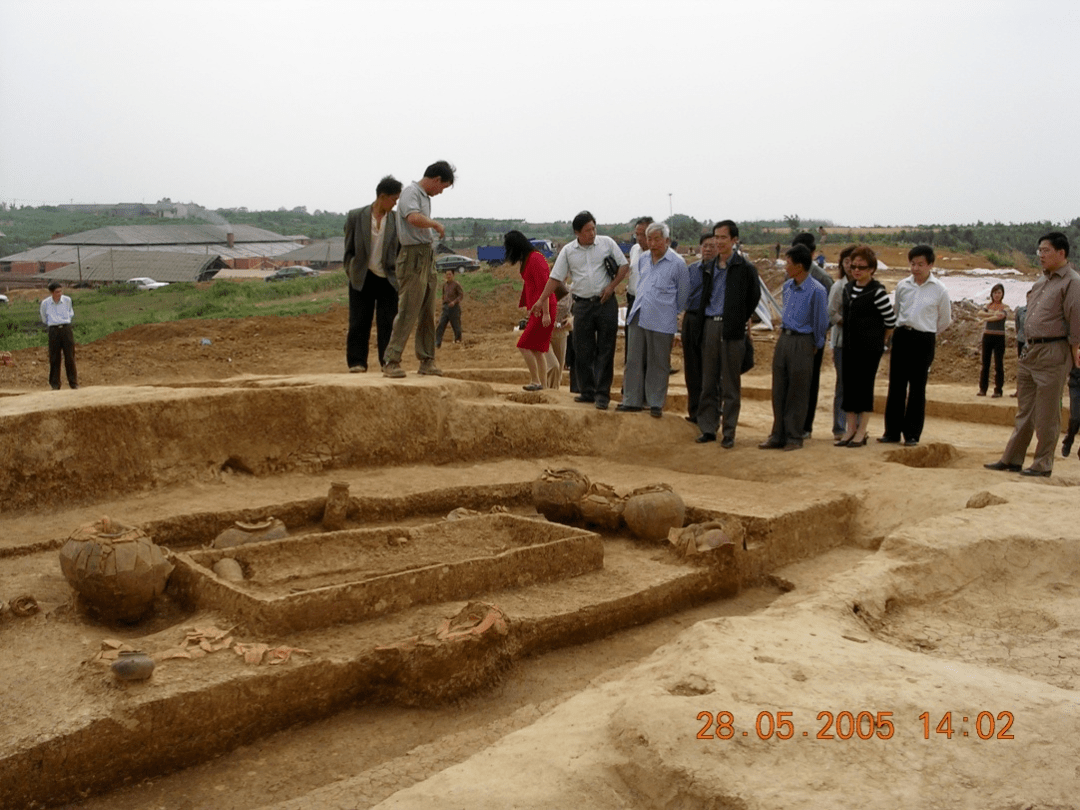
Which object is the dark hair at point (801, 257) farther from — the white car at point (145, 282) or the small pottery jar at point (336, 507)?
the white car at point (145, 282)

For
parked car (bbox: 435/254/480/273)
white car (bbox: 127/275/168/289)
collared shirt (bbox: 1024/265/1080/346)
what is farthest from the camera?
parked car (bbox: 435/254/480/273)

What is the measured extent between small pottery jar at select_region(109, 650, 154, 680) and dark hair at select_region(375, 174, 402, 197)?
207 inches

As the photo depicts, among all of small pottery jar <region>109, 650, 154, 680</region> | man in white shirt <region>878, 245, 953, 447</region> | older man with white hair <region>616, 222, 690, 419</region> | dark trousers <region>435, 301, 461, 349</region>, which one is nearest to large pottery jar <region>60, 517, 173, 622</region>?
small pottery jar <region>109, 650, 154, 680</region>

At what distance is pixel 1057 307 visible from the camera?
7.06 metres

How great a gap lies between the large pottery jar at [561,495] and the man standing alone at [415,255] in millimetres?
1869

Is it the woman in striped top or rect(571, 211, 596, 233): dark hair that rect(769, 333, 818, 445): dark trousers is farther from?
rect(571, 211, 596, 233): dark hair

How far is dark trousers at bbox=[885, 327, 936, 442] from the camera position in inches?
327

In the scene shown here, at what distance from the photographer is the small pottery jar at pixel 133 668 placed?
154 inches

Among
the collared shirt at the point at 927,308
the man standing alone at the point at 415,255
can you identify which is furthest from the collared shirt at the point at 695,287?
the man standing alone at the point at 415,255

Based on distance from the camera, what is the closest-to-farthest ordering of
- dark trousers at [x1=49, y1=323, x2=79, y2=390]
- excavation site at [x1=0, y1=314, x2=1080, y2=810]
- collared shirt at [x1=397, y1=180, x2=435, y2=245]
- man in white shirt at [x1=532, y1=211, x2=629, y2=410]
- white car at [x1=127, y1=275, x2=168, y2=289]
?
excavation site at [x1=0, y1=314, x2=1080, y2=810], collared shirt at [x1=397, y1=180, x2=435, y2=245], man in white shirt at [x1=532, y1=211, x2=629, y2=410], dark trousers at [x1=49, y1=323, x2=79, y2=390], white car at [x1=127, y1=275, x2=168, y2=289]

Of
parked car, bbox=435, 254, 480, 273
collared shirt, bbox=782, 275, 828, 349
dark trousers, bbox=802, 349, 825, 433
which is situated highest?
collared shirt, bbox=782, 275, 828, 349

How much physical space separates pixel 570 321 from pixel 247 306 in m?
15.4

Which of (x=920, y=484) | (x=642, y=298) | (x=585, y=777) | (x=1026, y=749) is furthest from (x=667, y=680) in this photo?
(x=642, y=298)

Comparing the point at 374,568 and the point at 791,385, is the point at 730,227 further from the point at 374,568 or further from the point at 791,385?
the point at 374,568
